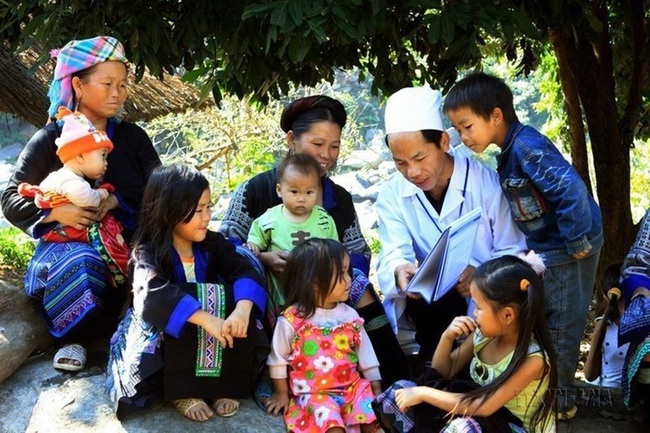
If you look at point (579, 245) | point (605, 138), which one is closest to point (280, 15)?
point (579, 245)

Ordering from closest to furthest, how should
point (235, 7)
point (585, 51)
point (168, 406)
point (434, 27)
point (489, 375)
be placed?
point (489, 375)
point (168, 406)
point (434, 27)
point (235, 7)
point (585, 51)

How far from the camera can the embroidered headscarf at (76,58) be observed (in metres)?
3.58

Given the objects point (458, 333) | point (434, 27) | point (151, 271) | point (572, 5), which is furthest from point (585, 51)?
point (151, 271)

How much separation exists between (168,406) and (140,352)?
10.7 inches

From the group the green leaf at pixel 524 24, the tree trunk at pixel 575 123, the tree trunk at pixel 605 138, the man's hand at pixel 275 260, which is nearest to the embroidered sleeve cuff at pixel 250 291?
the man's hand at pixel 275 260

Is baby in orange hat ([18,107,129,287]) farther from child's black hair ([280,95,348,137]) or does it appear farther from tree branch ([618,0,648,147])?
tree branch ([618,0,648,147])

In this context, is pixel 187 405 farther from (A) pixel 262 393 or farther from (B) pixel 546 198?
(B) pixel 546 198

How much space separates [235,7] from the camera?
4.00 metres

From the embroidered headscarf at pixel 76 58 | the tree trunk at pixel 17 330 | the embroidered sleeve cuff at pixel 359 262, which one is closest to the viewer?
the tree trunk at pixel 17 330

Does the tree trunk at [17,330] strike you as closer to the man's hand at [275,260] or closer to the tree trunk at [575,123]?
the man's hand at [275,260]

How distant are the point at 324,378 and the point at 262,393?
291mm

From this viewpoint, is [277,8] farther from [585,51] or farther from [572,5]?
[585,51]

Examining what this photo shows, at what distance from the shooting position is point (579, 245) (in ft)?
10.8

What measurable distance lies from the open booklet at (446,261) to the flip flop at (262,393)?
703mm
